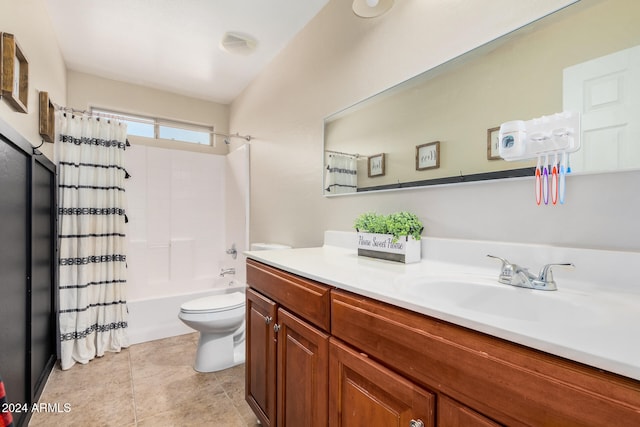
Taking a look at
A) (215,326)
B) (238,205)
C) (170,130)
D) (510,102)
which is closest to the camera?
(510,102)

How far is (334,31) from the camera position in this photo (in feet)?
6.22

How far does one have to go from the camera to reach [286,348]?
118 cm

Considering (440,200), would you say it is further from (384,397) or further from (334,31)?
(334,31)

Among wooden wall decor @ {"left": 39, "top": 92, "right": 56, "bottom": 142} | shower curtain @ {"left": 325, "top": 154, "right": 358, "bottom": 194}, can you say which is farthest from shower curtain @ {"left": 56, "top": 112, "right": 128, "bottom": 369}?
shower curtain @ {"left": 325, "top": 154, "right": 358, "bottom": 194}

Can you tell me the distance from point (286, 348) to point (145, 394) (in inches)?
50.6

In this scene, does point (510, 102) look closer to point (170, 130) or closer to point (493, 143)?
point (493, 143)

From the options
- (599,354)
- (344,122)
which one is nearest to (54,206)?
(344,122)

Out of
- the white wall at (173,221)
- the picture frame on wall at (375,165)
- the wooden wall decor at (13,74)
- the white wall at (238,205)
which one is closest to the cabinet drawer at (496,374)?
the picture frame on wall at (375,165)

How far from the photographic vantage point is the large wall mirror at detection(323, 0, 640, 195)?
82 cm

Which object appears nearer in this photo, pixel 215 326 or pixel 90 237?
pixel 215 326

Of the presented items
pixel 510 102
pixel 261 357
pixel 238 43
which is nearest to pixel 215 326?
pixel 261 357

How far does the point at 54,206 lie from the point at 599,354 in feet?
9.81

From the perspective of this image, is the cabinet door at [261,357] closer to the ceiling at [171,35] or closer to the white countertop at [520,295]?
the white countertop at [520,295]

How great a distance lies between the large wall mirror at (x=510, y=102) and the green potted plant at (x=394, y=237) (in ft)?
0.67
